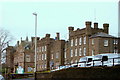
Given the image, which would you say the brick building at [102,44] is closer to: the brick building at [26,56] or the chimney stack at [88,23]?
the chimney stack at [88,23]

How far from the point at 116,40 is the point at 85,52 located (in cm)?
716

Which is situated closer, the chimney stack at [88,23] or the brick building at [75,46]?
the brick building at [75,46]

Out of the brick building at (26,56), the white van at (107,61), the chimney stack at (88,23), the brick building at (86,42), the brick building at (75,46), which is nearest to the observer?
the white van at (107,61)

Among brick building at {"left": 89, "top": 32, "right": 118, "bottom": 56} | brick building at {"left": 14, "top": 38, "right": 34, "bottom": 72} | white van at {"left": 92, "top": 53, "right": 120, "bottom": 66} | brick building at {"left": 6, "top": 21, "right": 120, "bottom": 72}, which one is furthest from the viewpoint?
brick building at {"left": 14, "top": 38, "right": 34, "bottom": 72}

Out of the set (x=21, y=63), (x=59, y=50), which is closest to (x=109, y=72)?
(x=59, y=50)

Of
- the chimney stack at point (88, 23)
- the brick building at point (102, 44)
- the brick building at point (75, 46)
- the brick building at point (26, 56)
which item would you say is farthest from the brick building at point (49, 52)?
the brick building at point (102, 44)

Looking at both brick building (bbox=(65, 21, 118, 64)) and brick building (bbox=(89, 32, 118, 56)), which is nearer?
brick building (bbox=(89, 32, 118, 56))

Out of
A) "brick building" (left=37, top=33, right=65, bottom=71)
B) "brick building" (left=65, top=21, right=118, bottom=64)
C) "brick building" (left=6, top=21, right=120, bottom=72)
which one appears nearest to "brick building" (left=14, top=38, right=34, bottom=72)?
"brick building" (left=6, top=21, right=120, bottom=72)

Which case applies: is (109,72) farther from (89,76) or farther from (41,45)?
(41,45)

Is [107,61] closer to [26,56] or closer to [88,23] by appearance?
[88,23]

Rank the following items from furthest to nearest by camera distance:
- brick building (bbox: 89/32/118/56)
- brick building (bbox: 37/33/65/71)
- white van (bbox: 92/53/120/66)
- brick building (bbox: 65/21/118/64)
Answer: brick building (bbox: 37/33/65/71)
brick building (bbox: 65/21/118/64)
brick building (bbox: 89/32/118/56)
white van (bbox: 92/53/120/66)

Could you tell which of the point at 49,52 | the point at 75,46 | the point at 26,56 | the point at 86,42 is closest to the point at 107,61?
the point at 86,42

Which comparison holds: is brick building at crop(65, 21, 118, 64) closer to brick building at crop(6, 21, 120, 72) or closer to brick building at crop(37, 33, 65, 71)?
brick building at crop(6, 21, 120, 72)

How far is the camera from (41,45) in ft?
283
